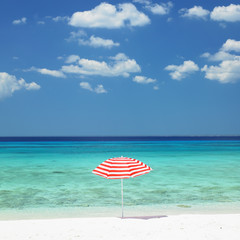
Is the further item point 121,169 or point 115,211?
point 115,211

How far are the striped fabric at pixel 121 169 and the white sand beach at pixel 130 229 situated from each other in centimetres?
121

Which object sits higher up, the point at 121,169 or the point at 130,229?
the point at 121,169

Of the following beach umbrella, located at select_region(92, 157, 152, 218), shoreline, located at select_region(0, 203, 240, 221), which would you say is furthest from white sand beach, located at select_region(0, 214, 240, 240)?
shoreline, located at select_region(0, 203, 240, 221)

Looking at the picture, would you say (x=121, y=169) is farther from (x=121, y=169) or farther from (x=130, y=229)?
(x=130, y=229)

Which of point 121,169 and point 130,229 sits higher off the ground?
point 121,169

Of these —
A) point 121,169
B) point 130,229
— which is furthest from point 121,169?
point 130,229

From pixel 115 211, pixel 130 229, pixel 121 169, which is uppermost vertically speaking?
pixel 121 169

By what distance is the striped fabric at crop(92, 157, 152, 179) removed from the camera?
6961mm

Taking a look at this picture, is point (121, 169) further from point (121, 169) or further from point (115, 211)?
point (115, 211)

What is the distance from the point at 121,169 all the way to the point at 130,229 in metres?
1.34

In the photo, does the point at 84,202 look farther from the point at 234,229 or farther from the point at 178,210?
the point at 234,229

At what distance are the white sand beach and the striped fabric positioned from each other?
47.5 inches

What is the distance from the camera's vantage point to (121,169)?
704 centimetres

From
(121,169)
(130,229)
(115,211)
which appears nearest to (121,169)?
(121,169)
